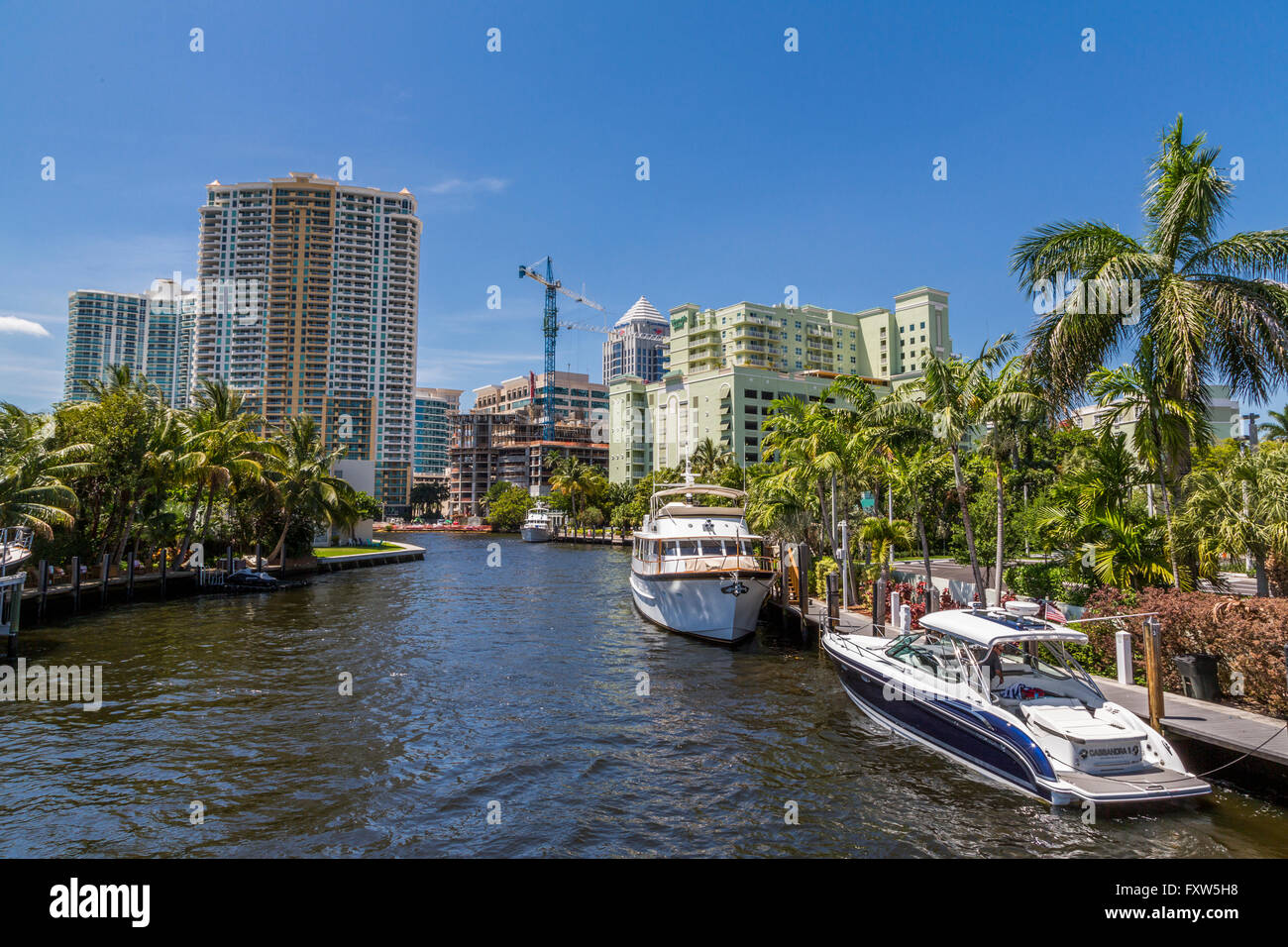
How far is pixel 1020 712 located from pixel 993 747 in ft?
2.37

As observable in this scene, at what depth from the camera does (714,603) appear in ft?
81.0

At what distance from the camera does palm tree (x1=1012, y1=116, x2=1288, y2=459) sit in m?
14.8

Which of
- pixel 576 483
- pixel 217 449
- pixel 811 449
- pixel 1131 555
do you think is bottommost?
pixel 1131 555

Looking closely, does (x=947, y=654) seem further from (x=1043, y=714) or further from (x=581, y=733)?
(x=581, y=733)

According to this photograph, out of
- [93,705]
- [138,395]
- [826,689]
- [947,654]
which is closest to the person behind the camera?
[947,654]

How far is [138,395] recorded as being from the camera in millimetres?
36719

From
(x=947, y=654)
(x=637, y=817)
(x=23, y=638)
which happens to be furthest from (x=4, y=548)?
(x=947, y=654)

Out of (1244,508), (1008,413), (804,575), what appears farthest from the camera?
(804,575)

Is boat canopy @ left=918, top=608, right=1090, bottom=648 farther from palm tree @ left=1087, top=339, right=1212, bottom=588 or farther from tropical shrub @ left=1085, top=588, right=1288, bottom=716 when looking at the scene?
palm tree @ left=1087, top=339, right=1212, bottom=588

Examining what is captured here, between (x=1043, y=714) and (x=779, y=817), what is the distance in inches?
178

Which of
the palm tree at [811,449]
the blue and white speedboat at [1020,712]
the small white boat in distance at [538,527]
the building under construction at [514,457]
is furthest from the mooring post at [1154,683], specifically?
the building under construction at [514,457]

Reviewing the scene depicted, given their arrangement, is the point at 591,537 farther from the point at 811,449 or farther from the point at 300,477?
the point at 811,449

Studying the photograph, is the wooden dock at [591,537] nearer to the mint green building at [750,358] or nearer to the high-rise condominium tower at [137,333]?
the mint green building at [750,358]

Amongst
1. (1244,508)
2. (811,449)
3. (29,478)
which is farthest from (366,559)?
(1244,508)
